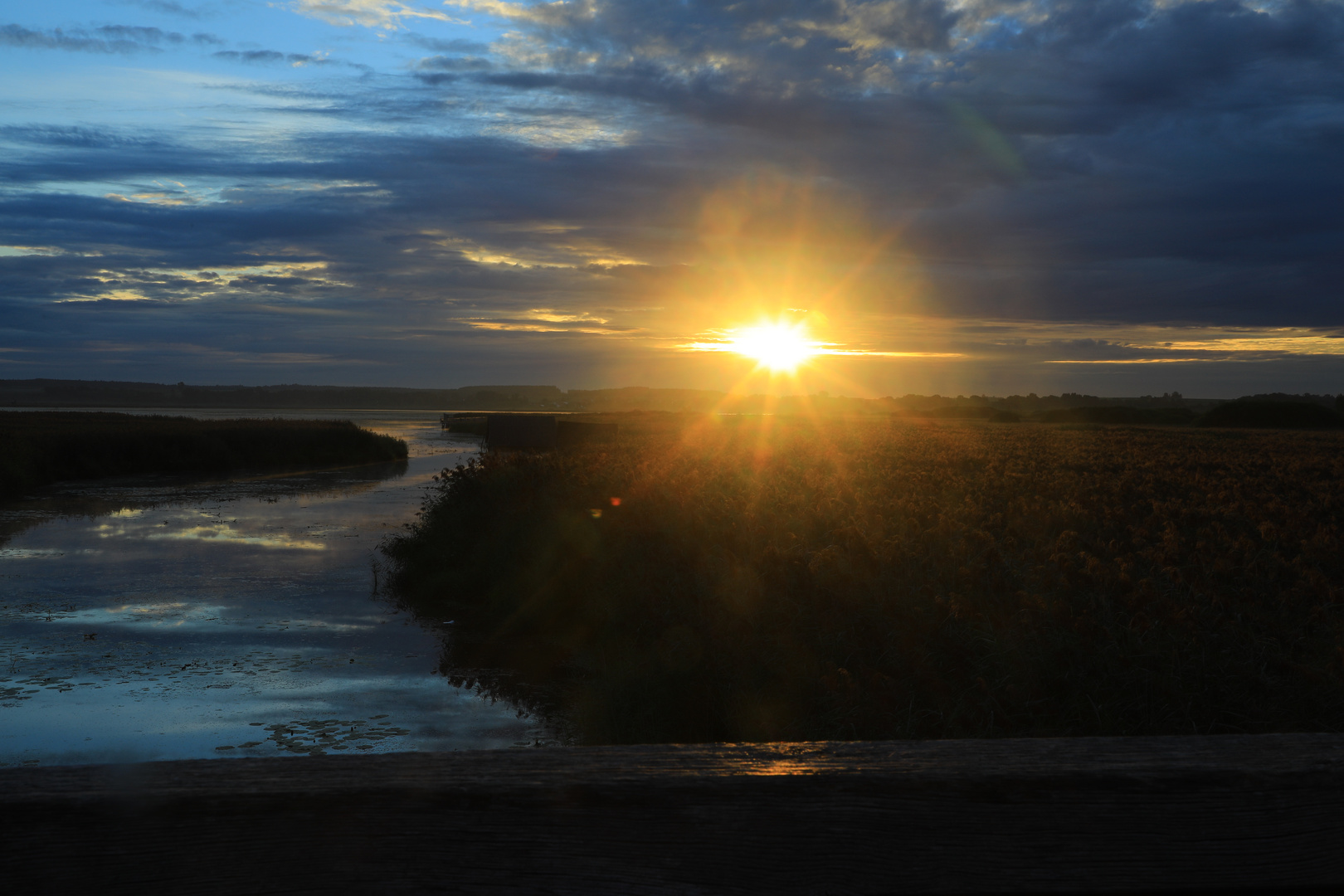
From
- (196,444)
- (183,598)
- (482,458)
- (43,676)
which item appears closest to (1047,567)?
(43,676)

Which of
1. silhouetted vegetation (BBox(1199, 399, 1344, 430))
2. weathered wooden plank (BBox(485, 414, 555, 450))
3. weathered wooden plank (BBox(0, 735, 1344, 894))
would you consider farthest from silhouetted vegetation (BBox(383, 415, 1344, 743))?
weathered wooden plank (BBox(485, 414, 555, 450))

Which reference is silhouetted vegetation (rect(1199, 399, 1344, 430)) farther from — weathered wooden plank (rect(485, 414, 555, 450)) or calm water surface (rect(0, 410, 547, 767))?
calm water surface (rect(0, 410, 547, 767))

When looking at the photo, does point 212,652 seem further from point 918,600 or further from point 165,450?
point 165,450

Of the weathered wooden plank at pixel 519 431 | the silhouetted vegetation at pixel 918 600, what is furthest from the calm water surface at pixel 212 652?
the weathered wooden plank at pixel 519 431

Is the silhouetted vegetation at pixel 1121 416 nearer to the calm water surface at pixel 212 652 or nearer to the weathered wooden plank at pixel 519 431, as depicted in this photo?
the weathered wooden plank at pixel 519 431

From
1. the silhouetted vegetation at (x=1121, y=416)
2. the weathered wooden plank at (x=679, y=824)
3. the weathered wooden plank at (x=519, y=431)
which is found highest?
the silhouetted vegetation at (x=1121, y=416)

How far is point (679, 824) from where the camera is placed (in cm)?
152

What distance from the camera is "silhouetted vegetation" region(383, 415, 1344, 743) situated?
17.9ft

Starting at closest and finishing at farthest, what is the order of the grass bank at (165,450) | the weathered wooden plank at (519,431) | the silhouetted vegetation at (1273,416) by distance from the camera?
the grass bank at (165,450) → the silhouetted vegetation at (1273,416) → the weathered wooden plank at (519,431)

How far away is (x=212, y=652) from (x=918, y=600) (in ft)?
29.3

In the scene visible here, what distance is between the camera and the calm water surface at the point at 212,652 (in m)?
8.33

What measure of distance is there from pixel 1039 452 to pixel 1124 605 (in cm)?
1204

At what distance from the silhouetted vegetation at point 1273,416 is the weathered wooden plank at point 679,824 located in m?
43.9

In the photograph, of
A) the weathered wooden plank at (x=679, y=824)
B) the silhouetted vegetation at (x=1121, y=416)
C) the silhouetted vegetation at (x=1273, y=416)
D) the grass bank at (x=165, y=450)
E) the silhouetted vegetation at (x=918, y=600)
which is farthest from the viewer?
the silhouetted vegetation at (x=1121, y=416)
